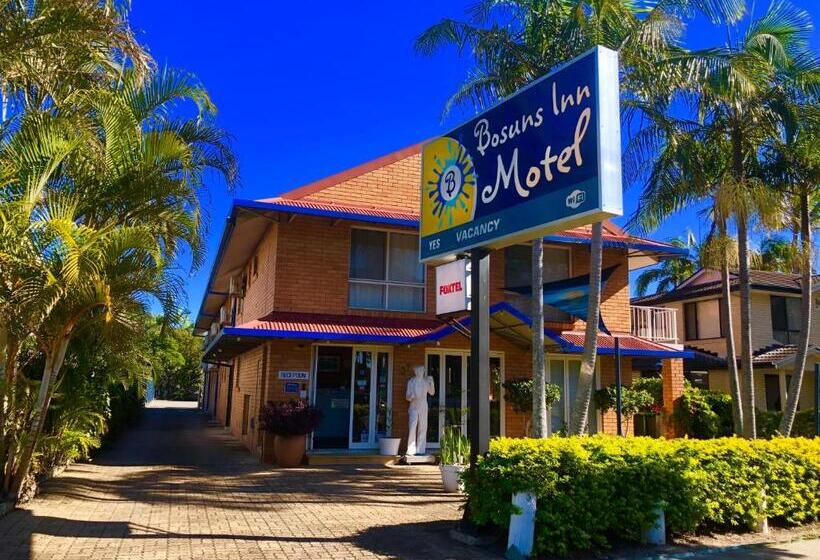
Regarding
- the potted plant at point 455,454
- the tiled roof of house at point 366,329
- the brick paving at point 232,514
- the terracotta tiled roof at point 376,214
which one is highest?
the terracotta tiled roof at point 376,214

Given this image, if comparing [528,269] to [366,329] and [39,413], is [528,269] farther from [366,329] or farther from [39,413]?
[39,413]

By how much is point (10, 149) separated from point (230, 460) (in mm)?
8637

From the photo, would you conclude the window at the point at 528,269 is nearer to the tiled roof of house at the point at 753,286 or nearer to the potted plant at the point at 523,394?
the potted plant at the point at 523,394

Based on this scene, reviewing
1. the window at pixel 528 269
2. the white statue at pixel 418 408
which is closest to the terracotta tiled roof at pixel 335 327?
the white statue at pixel 418 408

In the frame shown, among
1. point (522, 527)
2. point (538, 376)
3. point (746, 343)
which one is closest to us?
point (522, 527)

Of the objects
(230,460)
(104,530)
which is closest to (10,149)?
(104,530)

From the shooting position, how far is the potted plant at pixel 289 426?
43.1 feet

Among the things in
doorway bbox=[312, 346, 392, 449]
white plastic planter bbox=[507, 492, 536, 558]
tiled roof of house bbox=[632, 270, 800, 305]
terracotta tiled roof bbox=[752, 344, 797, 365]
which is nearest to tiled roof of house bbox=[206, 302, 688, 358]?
doorway bbox=[312, 346, 392, 449]

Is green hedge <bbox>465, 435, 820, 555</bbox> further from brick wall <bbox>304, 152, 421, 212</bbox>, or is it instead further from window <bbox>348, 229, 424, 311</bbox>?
brick wall <bbox>304, 152, 421, 212</bbox>

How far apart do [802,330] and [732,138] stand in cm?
405

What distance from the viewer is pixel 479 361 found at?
7.54 m

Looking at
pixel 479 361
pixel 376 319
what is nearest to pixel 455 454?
pixel 479 361

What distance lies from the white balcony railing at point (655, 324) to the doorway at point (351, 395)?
7640 mm

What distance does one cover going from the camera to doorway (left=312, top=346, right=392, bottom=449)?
14.6 metres
